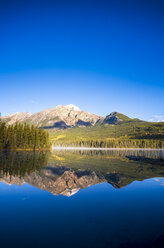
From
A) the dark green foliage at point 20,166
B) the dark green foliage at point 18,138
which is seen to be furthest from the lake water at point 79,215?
the dark green foliage at point 18,138

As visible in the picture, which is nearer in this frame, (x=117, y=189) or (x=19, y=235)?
(x=19, y=235)

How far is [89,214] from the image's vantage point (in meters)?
8.94

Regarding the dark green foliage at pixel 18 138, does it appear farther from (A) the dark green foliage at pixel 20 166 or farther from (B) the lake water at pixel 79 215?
(B) the lake water at pixel 79 215

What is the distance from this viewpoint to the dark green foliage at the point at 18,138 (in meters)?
73.9

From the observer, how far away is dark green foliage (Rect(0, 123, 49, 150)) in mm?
73875

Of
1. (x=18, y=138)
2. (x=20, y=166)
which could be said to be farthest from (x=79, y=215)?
(x=18, y=138)

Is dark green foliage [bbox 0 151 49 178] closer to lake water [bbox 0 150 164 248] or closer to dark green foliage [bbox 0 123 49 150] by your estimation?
lake water [bbox 0 150 164 248]

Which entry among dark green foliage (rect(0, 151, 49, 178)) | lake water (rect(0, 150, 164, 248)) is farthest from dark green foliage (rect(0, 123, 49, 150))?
lake water (rect(0, 150, 164, 248))

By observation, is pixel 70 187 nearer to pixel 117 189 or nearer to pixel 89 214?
pixel 117 189

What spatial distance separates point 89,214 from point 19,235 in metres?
3.72

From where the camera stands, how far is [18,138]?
267 ft

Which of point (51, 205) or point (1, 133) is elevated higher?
point (1, 133)

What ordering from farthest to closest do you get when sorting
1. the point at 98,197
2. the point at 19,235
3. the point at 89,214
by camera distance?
the point at 98,197
the point at 89,214
the point at 19,235

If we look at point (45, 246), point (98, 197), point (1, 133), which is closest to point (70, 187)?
point (98, 197)
